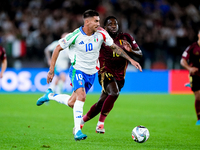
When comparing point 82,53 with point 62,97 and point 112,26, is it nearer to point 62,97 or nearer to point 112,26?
point 62,97

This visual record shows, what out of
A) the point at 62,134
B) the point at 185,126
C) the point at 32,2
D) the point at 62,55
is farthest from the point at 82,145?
the point at 32,2

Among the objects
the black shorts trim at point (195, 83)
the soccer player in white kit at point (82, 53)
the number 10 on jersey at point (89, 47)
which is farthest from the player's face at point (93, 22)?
the black shorts trim at point (195, 83)

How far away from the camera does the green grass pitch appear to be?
581cm

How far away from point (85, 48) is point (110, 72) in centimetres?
143

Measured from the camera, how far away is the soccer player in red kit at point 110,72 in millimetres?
7145

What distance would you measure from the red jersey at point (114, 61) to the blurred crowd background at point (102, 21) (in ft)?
35.9

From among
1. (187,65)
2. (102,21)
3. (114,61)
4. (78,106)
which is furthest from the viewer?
(102,21)

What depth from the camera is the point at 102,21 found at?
2005 centimetres

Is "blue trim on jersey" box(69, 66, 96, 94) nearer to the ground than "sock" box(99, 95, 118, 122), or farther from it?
→ farther from it

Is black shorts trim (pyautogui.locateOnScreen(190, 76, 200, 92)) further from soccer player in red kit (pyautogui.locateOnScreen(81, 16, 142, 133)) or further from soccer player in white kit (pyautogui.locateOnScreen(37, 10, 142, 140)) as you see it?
soccer player in white kit (pyautogui.locateOnScreen(37, 10, 142, 140))

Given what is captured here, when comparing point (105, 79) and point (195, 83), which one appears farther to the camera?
point (195, 83)

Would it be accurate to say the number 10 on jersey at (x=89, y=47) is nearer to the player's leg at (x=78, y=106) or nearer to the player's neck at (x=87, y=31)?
the player's neck at (x=87, y=31)

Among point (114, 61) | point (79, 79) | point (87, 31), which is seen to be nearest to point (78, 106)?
point (79, 79)

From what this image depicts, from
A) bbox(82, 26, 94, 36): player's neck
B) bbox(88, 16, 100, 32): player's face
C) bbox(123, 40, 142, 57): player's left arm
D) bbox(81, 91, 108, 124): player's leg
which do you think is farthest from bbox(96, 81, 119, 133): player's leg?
bbox(88, 16, 100, 32): player's face
